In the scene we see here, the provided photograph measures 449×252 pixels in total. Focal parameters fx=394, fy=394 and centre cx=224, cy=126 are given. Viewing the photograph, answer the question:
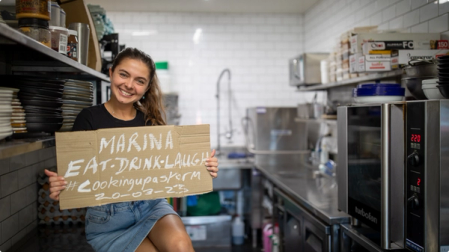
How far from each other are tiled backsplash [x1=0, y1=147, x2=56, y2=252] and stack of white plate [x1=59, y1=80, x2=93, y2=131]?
0.46 m

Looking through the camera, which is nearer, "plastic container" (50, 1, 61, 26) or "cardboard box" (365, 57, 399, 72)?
"plastic container" (50, 1, 61, 26)

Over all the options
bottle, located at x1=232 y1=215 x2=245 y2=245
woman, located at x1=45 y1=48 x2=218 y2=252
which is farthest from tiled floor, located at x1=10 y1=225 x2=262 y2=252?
bottle, located at x1=232 y1=215 x2=245 y2=245

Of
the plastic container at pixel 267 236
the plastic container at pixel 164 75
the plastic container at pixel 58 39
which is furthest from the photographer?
the plastic container at pixel 164 75

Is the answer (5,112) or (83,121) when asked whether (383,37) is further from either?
(5,112)

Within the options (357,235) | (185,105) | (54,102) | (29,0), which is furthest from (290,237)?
(185,105)

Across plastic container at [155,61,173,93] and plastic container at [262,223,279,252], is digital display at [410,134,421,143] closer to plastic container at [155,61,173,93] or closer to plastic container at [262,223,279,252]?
plastic container at [262,223,279,252]

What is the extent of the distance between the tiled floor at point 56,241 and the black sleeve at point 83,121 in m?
0.75

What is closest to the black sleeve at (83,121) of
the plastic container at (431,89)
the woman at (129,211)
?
the woman at (129,211)

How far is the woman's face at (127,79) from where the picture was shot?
1.83 m

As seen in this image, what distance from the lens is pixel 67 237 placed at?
92.2 inches

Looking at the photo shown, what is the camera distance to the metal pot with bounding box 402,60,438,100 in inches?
65.7

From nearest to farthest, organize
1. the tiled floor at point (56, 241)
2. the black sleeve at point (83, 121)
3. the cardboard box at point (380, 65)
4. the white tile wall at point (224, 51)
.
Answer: the black sleeve at point (83, 121) < the tiled floor at point (56, 241) < the cardboard box at point (380, 65) < the white tile wall at point (224, 51)

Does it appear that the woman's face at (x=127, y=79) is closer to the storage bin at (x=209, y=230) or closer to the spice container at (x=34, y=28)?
the spice container at (x=34, y=28)

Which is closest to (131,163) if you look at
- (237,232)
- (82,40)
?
(82,40)
